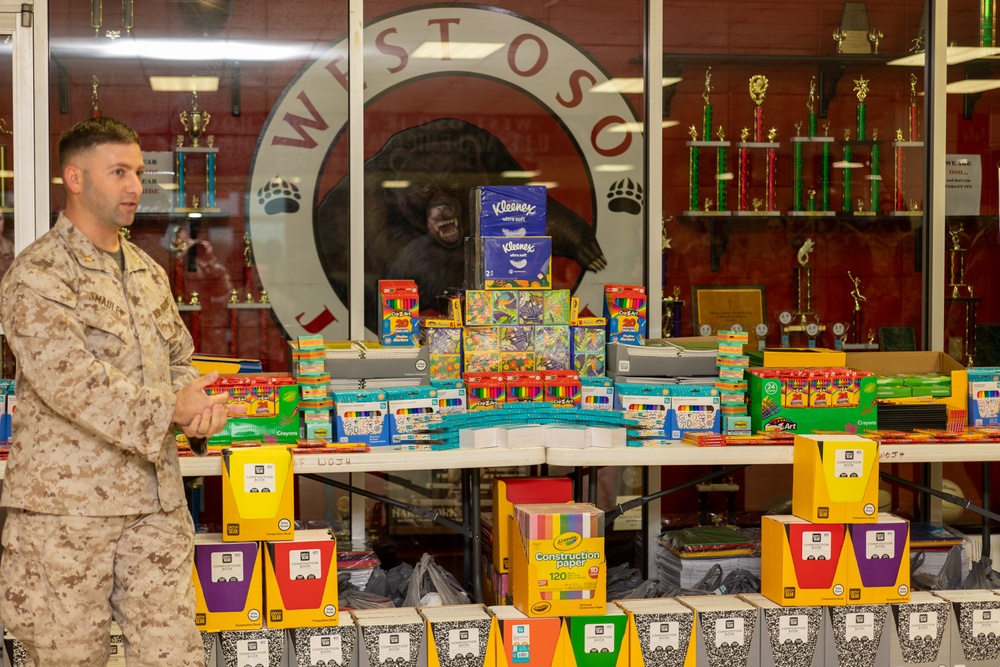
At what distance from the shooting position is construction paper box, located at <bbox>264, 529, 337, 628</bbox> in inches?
149

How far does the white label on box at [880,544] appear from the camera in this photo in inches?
158

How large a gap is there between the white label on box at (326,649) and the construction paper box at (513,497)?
0.68 meters

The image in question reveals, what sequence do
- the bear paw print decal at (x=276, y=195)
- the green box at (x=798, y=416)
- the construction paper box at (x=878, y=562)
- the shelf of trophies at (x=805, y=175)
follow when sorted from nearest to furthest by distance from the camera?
the construction paper box at (x=878, y=562) < the green box at (x=798, y=416) < the bear paw print decal at (x=276, y=195) < the shelf of trophies at (x=805, y=175)

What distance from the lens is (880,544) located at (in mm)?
4023

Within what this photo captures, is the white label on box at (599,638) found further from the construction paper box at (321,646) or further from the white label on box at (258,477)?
the white label on box at (258,477)

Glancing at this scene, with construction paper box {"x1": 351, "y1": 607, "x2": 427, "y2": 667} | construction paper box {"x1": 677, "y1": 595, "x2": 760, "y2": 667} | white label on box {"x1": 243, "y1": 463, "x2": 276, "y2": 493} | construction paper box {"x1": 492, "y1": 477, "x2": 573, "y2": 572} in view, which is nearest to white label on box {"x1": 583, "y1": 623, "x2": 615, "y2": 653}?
construction paper box {"x1": 677, "y1": 595, "x2": 760, "y2": 667}

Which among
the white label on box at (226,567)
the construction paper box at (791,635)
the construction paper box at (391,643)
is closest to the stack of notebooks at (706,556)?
the construction paper box at (791,635)

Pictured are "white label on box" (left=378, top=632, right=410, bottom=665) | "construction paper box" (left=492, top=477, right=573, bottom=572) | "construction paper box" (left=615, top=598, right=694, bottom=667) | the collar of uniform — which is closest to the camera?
the collar of uniform

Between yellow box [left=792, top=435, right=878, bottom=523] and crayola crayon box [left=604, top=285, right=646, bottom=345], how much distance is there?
2.84 ft

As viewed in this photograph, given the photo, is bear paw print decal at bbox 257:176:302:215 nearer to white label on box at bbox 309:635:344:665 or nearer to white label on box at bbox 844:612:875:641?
white label on box at bbox 309:635:344:665

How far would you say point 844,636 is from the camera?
4016 mm

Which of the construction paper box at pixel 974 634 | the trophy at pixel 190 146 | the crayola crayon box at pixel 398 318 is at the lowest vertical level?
the construction paper box at pixel 974 634

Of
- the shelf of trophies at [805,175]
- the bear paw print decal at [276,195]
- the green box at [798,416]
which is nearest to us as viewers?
the green box at [798,416]

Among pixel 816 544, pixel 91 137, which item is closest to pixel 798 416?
pixel 816 544
